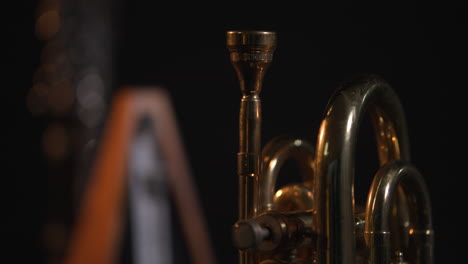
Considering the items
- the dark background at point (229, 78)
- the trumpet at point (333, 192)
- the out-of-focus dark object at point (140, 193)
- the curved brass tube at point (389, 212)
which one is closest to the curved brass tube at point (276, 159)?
the trumpet at point (333, 192)

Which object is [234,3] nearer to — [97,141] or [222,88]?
[222,88]

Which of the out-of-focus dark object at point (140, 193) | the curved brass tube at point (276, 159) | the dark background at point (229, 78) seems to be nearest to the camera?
the curved brass tube at point (276, 159)

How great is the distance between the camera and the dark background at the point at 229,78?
1.91m

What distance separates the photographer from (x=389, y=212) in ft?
2.65

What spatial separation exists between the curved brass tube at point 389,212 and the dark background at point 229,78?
1.03 meters

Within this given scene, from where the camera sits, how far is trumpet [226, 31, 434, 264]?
0.74m

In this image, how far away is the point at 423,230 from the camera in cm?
87

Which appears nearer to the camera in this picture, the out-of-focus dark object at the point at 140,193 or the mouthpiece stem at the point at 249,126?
the mouthpiece stem at the point at 249,126

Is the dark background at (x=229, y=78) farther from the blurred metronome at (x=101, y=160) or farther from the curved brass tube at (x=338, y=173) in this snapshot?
the curved brass tube at (x=338, y=173)

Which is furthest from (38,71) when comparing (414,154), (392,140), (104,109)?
(392,140)

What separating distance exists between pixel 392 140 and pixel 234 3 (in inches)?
50.6

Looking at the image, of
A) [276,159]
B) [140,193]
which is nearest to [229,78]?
[140,193]

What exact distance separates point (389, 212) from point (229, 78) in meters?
1.38

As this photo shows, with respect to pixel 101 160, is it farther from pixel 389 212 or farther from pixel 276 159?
pixel 389 212
